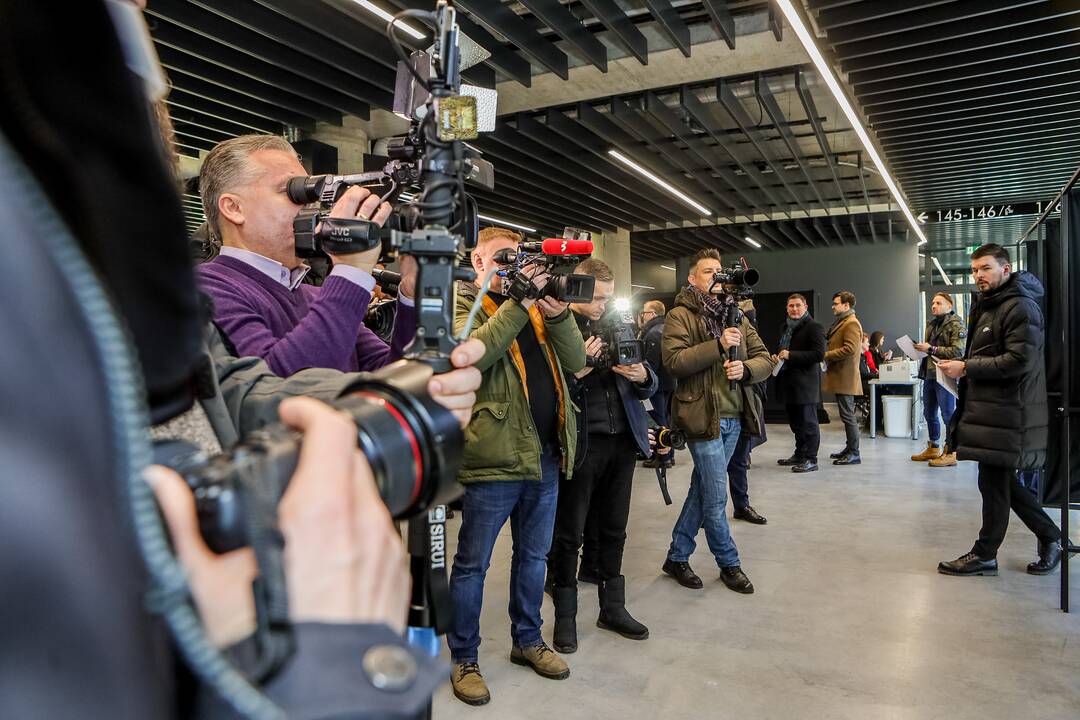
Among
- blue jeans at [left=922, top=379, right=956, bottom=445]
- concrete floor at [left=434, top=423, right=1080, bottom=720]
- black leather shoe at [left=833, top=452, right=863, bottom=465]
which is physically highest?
blue jeans at [left=922, top=379, right=956, bottom=445]

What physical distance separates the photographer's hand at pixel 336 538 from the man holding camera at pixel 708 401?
9.99ft

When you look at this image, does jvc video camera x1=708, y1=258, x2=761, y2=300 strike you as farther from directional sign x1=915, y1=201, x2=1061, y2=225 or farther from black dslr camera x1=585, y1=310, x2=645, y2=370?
directional sign x1=915, y1=201, x2=1061, y2=225

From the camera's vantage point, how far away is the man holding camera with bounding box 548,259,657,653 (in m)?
2.88

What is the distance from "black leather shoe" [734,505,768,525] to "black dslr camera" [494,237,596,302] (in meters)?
2.88

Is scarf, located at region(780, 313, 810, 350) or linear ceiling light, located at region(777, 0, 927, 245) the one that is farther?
scarf, located at region(780, 313, 810, 350)

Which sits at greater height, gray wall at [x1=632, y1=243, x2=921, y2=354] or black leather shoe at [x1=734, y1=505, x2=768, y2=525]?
gray wall at [x1=632, y1=243, x2=921, y2=354]

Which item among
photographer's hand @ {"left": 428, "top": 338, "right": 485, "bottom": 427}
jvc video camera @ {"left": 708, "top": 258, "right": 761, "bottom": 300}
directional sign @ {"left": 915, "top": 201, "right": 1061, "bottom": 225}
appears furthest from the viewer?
directional sign @ {"left": 915, "top": 201, "right": 1061, "bottom": 225}

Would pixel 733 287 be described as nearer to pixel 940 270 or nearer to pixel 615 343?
pixel 615 343

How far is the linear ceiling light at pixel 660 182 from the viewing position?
7713 mm

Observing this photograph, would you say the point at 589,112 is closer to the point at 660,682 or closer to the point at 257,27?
the point at 257,27

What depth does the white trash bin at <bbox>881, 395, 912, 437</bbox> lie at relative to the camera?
8320mm

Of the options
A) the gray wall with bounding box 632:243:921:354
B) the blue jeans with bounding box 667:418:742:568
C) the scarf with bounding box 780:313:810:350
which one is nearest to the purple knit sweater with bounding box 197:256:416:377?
the blue jeans with bounding box 667:418:742:568

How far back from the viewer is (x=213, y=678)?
0.32m

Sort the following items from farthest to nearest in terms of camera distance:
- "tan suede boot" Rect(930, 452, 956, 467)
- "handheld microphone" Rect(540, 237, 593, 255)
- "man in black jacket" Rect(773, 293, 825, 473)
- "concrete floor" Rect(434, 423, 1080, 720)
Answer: "tan suede boot" Rect(930, 452, 956, 467) < "man in black jacket" Rect(773, 293, 825, 473) < "concrete floor" Rect(434, 423, 1080, 720) < "handheld microphone" Rect(540, 237, 593, 255)
